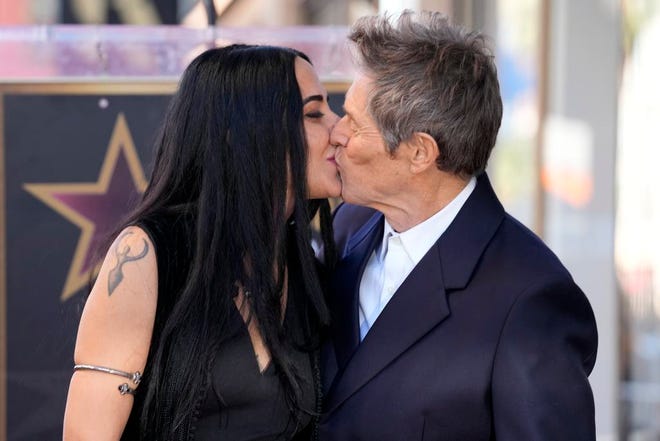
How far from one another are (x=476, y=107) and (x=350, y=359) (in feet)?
2.23

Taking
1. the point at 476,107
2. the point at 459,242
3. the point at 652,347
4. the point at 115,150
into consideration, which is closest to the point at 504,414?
the point at 459,242

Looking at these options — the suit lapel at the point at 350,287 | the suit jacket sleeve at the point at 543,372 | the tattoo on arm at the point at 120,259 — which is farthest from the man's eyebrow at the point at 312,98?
the suit jacket sleeve at the point at 543,372

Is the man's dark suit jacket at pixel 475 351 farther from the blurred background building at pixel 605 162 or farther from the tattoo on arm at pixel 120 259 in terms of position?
the blurred background building at pixel 605 162

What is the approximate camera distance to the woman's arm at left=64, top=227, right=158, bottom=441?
2543mm

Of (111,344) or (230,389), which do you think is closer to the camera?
(111,344)

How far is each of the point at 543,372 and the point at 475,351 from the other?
168 mm

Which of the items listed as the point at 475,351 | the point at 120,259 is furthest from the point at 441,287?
the point at 120,259

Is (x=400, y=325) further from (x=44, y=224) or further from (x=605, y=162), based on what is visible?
(x=605, y=162)

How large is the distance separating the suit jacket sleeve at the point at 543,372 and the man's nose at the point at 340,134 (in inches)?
24.5

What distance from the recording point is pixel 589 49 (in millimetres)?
4703

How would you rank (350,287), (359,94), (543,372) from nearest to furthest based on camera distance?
1. (543,372)
2. (359,94)
3. (350,287)

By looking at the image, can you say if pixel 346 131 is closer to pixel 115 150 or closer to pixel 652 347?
pixel 115 150

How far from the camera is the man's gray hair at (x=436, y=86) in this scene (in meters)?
2.67

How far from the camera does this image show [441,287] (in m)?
2.67
